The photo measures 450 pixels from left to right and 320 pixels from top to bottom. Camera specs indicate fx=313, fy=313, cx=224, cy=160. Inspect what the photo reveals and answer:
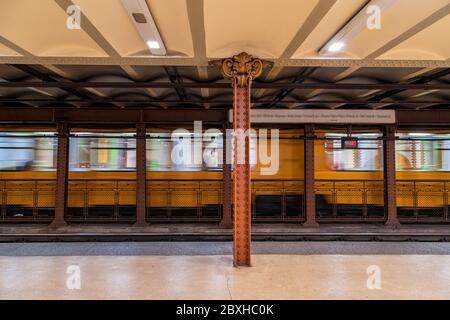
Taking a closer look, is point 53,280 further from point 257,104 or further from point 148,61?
point 257,104

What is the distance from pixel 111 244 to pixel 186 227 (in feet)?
7.18

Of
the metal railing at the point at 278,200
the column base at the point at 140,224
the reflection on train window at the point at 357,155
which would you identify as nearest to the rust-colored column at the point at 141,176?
the column base at the point at 140,224

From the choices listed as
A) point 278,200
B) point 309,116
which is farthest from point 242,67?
point 278,200

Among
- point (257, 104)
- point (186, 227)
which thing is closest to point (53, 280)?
point (186, 227)

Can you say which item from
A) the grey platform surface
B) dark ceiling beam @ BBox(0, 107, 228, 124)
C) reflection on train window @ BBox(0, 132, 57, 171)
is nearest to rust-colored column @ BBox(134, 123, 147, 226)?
dark ceiling beam @ BBox(0, 107, 228, 124)

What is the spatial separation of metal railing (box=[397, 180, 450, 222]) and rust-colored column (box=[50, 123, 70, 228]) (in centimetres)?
948

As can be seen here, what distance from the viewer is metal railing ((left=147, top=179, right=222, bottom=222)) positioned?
29.3ft

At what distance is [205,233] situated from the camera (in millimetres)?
7332

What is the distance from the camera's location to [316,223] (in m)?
8.67

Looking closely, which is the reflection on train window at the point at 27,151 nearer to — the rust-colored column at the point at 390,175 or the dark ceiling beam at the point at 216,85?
the dark ceiling beam at the point at 216,85

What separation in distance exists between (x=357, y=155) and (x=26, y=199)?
375 inches

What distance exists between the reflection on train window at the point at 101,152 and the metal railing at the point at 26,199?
3.12ft

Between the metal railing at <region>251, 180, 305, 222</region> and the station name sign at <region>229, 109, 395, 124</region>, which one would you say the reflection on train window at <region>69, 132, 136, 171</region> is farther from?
the metal railing at <region>251, 180, 305, 222</region>
